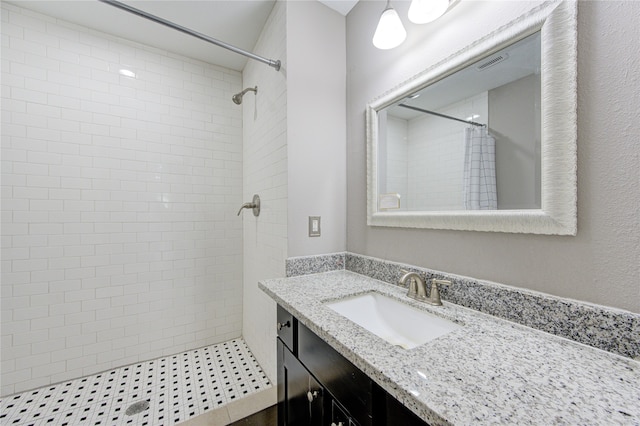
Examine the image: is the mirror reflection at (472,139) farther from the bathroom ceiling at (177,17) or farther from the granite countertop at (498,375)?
the bathroom ceiling at (177,17)

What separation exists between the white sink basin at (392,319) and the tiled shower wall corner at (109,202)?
1533mm

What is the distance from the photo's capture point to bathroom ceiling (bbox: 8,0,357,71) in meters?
1.52

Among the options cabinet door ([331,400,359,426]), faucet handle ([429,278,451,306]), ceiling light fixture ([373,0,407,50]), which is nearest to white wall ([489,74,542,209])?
faucet handle ([429,278,451,306])

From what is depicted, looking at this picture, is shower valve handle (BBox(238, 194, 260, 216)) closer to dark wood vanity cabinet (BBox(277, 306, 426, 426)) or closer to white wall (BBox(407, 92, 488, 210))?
dark wood vanity cabinet (BBox(277, 306, 426, 426))

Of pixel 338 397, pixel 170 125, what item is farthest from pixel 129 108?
pixel 338 397

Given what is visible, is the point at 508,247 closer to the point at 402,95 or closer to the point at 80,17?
the point at 402,95

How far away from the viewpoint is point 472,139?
3.08 ft

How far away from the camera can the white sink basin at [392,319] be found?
0.88 m

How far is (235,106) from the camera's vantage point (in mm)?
2266

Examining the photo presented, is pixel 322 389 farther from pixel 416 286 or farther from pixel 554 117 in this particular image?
pixel 554 117

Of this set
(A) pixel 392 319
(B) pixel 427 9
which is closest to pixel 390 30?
(B) pixel 427 9

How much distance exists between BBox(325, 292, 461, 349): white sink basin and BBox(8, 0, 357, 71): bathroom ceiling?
1.67 meters

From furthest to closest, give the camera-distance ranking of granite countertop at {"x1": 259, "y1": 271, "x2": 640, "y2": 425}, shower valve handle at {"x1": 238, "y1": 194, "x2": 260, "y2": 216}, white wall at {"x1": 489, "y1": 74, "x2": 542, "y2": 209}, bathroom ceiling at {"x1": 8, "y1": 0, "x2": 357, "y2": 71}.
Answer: shower valve handle at {"x1": 238, "y1": 194, "x2": 260, "y2": 216} → bathroom ceiling at {"x1": 8, "y1": 0, "x2": 357, "y2": 71} → white wall at {"x1": 489, "y1": 74, "x2": 542, "y2": 209} → granite countertop at {"x1": 259, "y1": 271, "x2": 640, "y2": 425}

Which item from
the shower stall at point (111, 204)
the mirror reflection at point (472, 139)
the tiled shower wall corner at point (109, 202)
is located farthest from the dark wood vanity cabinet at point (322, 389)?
the tiled shower wall corner at point (109, 202)
